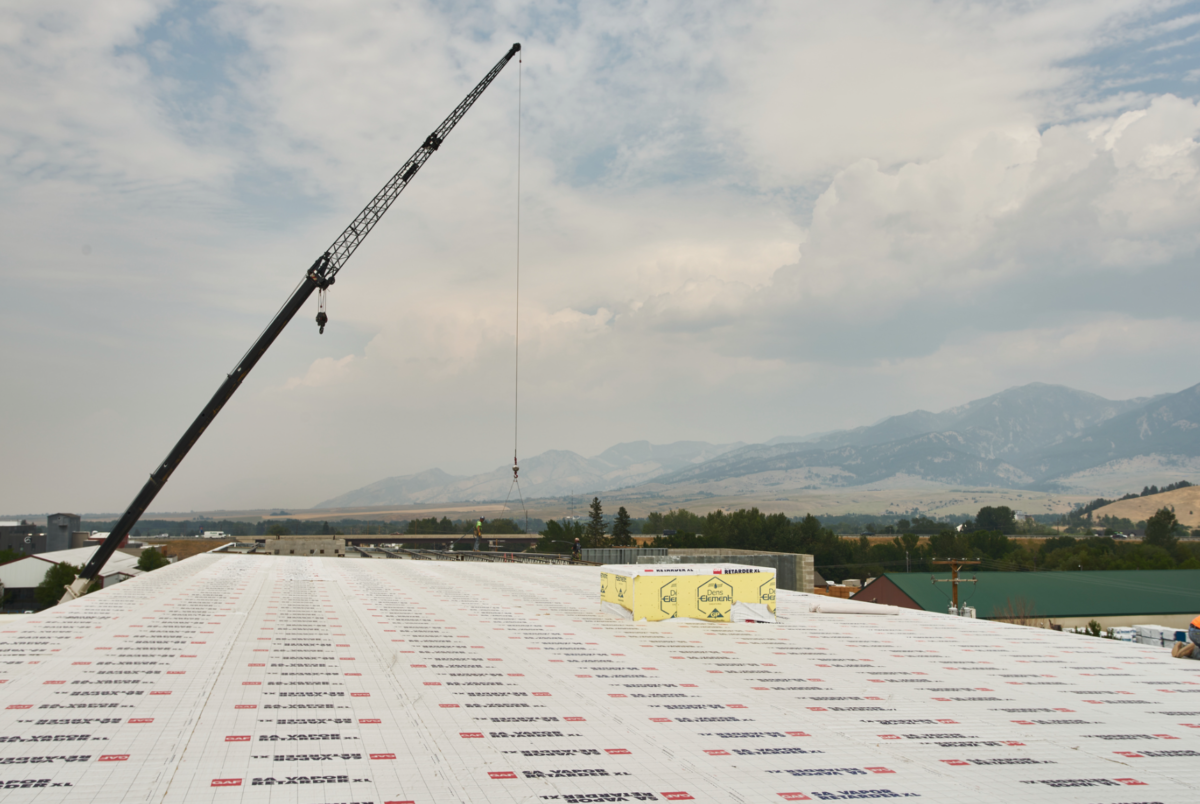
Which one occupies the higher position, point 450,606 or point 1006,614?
point 450,606

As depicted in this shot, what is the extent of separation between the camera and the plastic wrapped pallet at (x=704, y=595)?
80.6 ft

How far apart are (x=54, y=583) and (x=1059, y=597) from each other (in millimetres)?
81930

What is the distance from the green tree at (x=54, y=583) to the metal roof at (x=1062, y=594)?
67110mm

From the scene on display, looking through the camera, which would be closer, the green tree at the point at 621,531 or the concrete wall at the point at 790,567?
the concrete wall at the point at 790,567

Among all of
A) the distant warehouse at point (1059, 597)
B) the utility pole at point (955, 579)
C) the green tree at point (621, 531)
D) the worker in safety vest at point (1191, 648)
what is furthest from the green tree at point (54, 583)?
the green tree at point (621, 531)

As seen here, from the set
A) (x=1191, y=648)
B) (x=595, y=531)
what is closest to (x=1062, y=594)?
(x=1191, y=648)

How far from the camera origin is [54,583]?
63.9 metres

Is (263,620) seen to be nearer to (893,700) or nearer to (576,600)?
(576,600)

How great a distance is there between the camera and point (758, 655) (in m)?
19.0

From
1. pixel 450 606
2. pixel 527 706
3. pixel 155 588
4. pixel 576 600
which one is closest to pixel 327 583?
pixel 155 588

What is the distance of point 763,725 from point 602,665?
5711 millimetres

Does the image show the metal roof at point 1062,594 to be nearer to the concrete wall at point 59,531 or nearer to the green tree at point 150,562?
the green tree at point 150,562

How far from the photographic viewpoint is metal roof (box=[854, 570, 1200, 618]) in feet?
180

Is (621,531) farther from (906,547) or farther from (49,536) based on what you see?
(49,536)
